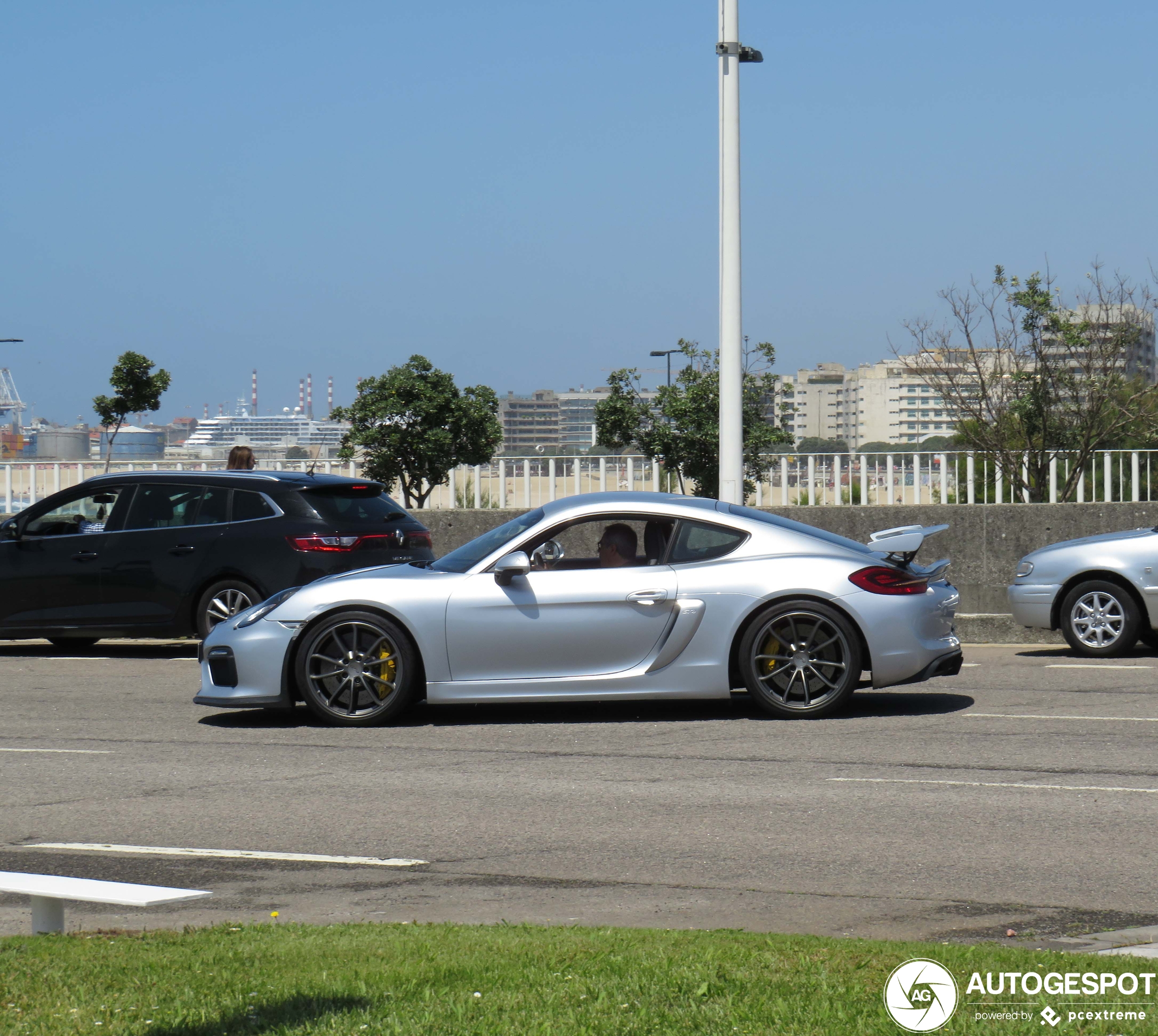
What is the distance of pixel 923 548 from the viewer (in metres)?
15.7

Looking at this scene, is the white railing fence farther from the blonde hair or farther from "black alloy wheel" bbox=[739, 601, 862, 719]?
"black alloy wheel" bbox=[739, 601, 862, 719]

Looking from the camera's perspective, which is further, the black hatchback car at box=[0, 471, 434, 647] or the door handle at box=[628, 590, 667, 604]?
the black hatchback car at box=[0, 471, 434, 647]

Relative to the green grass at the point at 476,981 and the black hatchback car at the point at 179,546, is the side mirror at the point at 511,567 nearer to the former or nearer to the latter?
the black hatchback car at the point at 179,546

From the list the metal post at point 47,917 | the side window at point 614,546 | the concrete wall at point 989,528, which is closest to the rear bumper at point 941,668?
the side window at point 614,546

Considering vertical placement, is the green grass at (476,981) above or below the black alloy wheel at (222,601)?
below

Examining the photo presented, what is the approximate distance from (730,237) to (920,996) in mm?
13351

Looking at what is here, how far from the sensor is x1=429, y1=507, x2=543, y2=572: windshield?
9.47 metres

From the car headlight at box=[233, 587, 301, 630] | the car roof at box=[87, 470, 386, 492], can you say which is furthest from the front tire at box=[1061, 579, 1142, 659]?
the car headlight at box=[233, 587, 301, 630]

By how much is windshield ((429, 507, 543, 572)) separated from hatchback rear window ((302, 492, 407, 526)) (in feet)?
10.6

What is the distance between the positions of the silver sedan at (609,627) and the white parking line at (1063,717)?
0.39 meters

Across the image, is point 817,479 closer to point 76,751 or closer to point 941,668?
point 941,668

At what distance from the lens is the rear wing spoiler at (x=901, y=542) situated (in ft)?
31.1

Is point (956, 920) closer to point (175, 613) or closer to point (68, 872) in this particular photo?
point (68, 872)

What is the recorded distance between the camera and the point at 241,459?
52.6 ft
